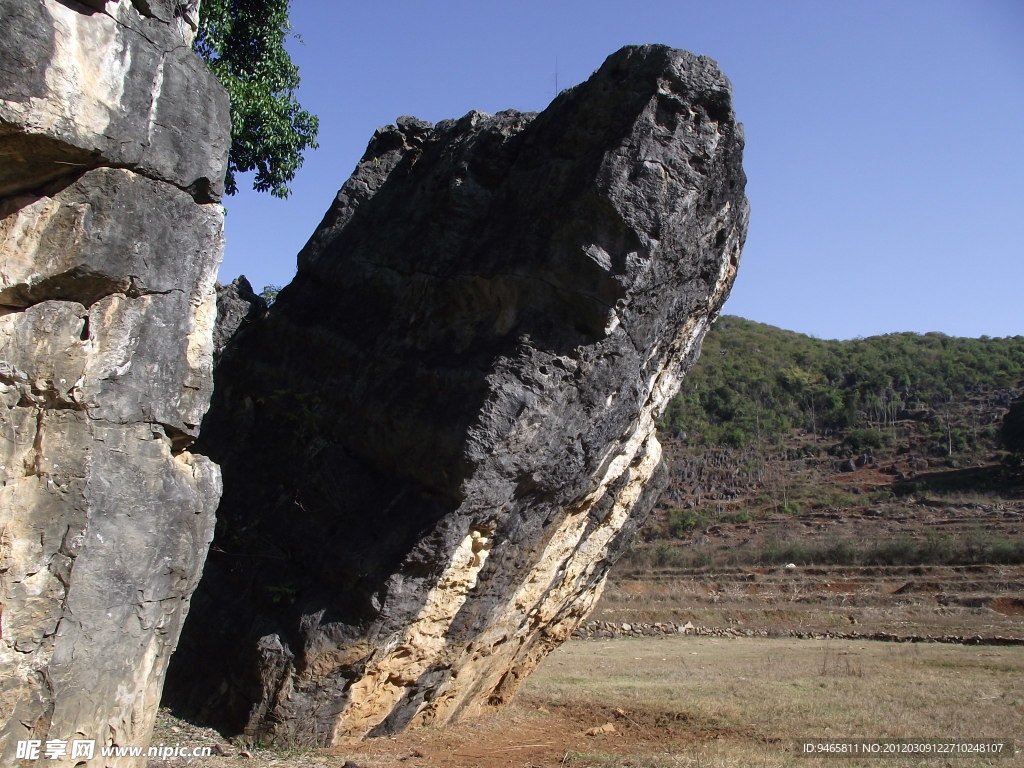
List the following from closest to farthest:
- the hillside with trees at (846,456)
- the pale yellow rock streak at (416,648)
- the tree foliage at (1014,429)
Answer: the pale yellow rock streak at (416,648) → the hillside with trees at (846,456) → the tree foliage at (1014,429)

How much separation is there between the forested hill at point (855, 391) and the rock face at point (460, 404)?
120 feet

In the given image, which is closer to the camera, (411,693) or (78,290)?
(78,290)

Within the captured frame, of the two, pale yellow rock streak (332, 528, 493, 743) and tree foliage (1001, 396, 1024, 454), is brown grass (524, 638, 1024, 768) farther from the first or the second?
tree foliage (1001, 396, 1024, 454)

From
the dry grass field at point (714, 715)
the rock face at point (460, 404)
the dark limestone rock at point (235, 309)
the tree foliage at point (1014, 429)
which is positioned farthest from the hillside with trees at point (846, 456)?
the dark limestone rock at point (235, 309)

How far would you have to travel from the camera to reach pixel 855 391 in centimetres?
4653

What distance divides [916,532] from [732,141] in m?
27.5

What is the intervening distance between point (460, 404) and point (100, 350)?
2690mm

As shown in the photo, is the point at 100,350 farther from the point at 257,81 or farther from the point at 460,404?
the point at 257,81

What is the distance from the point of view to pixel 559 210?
6.79 meters

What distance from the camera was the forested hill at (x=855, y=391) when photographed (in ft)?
139

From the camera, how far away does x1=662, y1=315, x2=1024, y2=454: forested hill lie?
4237 centimetres

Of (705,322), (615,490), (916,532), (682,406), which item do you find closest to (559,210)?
(705,322)

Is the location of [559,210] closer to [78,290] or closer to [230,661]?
[78,290]

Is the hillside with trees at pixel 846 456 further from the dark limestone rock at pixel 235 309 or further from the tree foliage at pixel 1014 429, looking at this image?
the dark limestone rock at pixel 235 309
